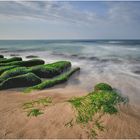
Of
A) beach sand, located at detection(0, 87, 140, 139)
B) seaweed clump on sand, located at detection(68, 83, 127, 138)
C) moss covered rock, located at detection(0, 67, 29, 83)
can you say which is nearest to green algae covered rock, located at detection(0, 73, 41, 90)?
moss covered rock, located at detection(0, 67, 29, 83)

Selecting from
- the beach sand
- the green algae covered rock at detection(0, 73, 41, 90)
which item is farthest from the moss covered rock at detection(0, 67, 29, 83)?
the beach sand

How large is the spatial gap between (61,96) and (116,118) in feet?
8.14

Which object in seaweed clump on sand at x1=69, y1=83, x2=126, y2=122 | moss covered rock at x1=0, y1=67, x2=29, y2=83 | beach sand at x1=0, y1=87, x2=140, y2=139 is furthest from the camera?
moss covered rock at x1=0, y1=67, x2=29, y2=83

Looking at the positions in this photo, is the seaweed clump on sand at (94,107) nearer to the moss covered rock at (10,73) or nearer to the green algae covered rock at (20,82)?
the green algae covered rock at (20,82)

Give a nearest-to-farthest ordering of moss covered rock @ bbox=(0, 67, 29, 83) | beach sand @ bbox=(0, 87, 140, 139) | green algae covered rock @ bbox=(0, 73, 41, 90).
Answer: beach sand @ bbox=(0, 87, 140, 139) → green algae covered rock @ bbox=(0, 73, 41, 90) → moss covered rock @ bbox=(0, 67, 29, 83)

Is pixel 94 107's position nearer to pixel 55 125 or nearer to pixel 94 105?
pixel 94 105

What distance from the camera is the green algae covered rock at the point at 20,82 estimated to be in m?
7.22

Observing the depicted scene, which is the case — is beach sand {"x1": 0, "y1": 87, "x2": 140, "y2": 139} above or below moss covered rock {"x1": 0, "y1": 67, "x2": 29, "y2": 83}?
below

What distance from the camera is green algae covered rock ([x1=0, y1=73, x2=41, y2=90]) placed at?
7.22 meters

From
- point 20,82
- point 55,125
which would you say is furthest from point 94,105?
point 20,82

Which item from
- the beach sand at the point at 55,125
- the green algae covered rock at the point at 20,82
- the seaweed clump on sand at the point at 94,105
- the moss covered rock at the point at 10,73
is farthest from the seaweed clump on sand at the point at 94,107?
the moss covered rock at the point at 10,73

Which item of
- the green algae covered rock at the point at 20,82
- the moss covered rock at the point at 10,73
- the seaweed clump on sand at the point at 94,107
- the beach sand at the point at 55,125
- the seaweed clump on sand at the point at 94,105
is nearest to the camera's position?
the beach sand at the point at 55,125

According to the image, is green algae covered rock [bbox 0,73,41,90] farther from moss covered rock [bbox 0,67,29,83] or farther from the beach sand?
the beach sand

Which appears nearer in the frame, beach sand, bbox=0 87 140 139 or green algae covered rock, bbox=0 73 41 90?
beach sand, bbox=0 87 140 139
